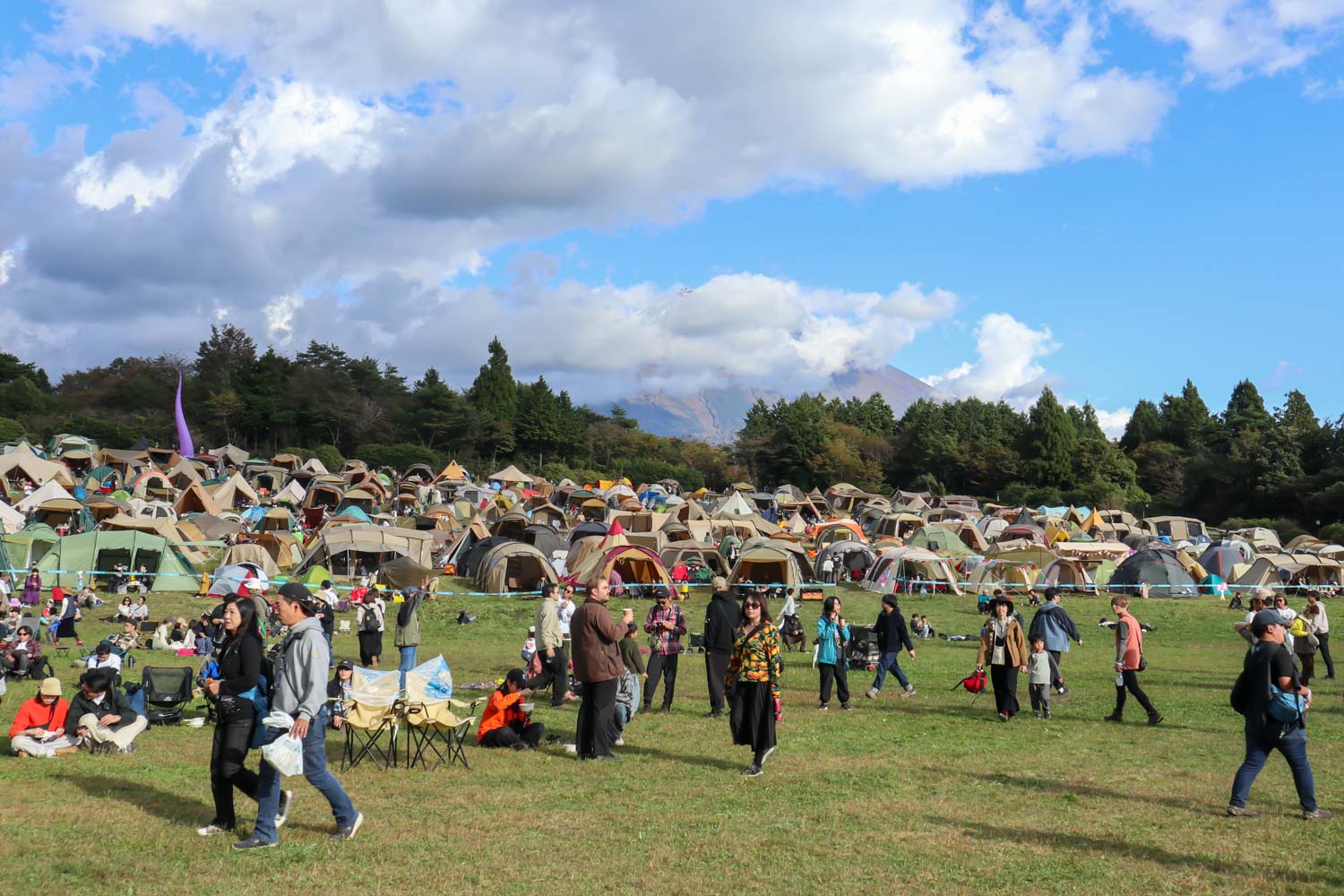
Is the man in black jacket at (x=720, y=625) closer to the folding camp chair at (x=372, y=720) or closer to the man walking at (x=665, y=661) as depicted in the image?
the man walking at (x=665, y=661)

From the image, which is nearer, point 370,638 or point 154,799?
point 154,799

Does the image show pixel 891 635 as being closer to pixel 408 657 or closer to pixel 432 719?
pixel 432 719

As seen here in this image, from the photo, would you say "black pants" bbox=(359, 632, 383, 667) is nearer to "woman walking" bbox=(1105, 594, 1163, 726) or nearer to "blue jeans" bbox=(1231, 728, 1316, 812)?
"woman walking" bbox=(1105, 594, 1163, 726)

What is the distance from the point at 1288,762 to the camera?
21.5ft

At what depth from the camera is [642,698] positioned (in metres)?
11.2

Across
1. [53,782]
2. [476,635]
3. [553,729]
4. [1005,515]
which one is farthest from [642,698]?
[1005,515]

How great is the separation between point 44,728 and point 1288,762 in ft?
32.0

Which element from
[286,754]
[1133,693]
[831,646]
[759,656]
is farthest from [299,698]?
[1133,693]

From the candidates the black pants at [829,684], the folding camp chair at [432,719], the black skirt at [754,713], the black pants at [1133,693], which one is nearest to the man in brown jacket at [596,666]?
the folding camp chair at [432,719]

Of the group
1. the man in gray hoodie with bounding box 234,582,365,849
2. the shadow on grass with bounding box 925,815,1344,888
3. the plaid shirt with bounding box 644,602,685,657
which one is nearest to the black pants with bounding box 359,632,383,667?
the plaid shirt with bounding box 644,602,685,657

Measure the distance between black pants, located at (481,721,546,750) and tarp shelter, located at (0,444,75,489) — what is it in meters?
40.0

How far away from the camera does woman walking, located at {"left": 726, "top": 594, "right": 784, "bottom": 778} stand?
7.95m

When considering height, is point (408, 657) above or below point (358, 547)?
below

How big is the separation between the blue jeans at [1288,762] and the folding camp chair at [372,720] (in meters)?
6.26
